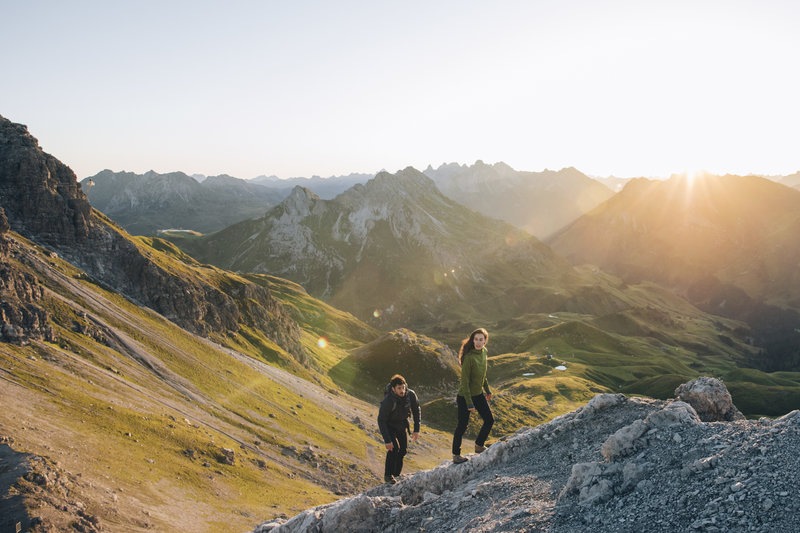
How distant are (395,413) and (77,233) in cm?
8559

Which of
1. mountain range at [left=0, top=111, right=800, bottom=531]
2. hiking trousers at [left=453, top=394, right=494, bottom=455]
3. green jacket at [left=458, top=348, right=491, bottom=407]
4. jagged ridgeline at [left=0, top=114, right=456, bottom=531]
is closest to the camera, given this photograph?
green jacket at [left=458, top=348, right=491, bottom=407]

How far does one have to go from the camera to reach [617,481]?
52.6ft

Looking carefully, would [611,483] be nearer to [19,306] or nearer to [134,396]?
[134,396]

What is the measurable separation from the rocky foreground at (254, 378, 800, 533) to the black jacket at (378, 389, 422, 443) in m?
3.17

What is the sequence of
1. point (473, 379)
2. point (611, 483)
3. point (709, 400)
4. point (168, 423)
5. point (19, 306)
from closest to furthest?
point (611, 483), point (473, 379), point (709, 400), point (19, 306), point (168, 423)

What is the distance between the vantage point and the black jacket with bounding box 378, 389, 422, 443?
782 inches

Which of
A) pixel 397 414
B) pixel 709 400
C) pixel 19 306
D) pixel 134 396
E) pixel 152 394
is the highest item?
pixel 709 400

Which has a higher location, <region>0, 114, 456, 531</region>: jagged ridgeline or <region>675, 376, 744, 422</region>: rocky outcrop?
<region>675, 376, 744, 422</region>: rocky outcrop

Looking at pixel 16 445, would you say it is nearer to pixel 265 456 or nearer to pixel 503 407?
pixel 265 456

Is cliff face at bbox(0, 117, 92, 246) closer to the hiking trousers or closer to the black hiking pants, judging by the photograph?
the black hiking pants

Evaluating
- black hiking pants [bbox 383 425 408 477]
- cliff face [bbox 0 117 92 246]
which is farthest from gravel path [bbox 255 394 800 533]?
cliff face [bbox 0 117 92 246]

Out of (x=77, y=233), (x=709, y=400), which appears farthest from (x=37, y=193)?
(x=709, y=400)

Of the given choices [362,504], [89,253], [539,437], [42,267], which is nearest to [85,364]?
[42,267]

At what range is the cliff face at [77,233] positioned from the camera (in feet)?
265
